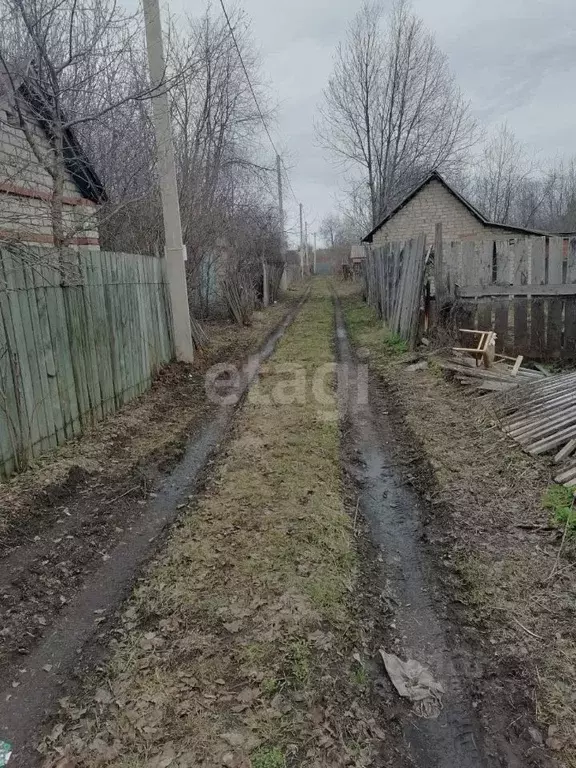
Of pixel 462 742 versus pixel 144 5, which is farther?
pixel 144 5

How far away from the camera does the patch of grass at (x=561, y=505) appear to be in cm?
343

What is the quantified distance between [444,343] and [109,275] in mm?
5726

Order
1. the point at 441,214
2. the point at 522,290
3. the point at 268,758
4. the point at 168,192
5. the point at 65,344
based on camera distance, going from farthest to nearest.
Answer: the point at 441,214 < the point at 168,192 < the point at 522,290 < the point at 65,344 < the point at 268,758

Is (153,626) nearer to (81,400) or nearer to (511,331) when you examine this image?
(81,400)

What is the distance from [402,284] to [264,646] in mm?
9526

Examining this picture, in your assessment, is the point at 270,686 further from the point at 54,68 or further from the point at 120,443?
the point at 54,68

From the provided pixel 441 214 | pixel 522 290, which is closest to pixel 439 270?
pixel 522 290

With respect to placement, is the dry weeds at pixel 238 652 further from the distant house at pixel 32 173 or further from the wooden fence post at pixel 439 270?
the wooden fence post at pixel 439 270

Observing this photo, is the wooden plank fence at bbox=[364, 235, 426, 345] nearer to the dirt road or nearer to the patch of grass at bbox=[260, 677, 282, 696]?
the dirt road

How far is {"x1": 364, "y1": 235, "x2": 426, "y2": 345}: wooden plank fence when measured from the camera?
9625 millimetres

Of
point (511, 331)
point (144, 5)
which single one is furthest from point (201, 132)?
point (511, 331)

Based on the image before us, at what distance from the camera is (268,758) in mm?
1955

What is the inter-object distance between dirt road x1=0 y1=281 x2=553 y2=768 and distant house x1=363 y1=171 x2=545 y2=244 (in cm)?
1805

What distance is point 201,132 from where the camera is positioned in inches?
626
